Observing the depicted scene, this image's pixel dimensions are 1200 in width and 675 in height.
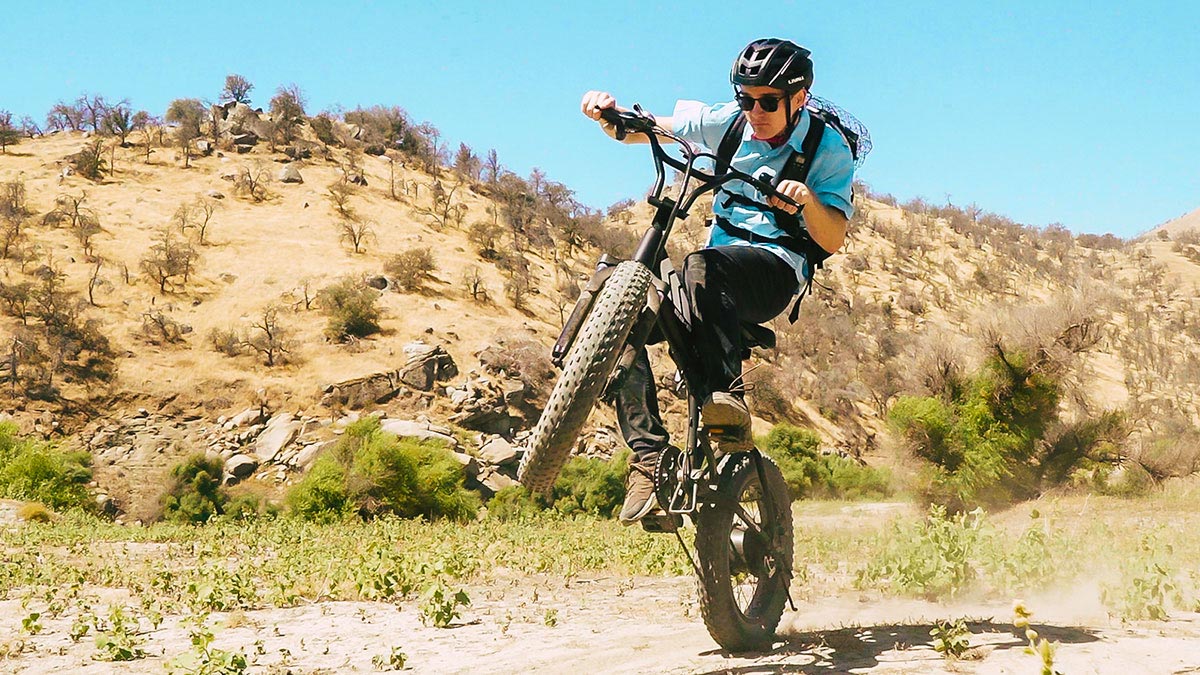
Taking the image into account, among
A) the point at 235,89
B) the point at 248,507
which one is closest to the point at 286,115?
the point at 235,89

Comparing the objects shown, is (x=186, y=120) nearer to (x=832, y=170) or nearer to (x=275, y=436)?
(x=275, y=436)

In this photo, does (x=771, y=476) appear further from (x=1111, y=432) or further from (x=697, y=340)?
(x=1111, y=432)

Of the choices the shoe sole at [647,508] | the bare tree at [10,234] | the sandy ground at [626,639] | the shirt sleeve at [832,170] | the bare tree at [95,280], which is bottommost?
the sandy ground at [626,639]

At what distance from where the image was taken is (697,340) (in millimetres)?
4562

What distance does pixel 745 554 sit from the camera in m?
4.99

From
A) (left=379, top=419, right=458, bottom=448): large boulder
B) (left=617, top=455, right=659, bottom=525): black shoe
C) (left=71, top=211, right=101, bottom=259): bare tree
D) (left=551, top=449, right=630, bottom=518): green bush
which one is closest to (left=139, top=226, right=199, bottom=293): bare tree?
(left=71, top=211, right=101, bottom=259): bare tree

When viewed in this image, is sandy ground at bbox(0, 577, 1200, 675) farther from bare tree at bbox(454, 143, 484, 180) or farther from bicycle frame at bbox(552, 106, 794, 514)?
bare tree at bbox(454, 143, 484, 180)

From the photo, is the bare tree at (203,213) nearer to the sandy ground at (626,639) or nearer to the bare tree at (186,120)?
the bare tree at (186,120)

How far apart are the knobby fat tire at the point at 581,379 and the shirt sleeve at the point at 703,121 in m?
1.47

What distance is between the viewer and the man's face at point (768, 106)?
465 cm

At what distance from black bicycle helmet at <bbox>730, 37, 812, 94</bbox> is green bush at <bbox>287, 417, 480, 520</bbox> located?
16.0 metres

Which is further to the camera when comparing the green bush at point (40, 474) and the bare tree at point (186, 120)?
the bare tree at point (186, 120)

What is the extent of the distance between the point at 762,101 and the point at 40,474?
72.2 ft

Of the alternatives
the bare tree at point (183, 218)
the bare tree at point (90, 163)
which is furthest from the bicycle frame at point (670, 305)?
the bare tree at point (90, 163)
